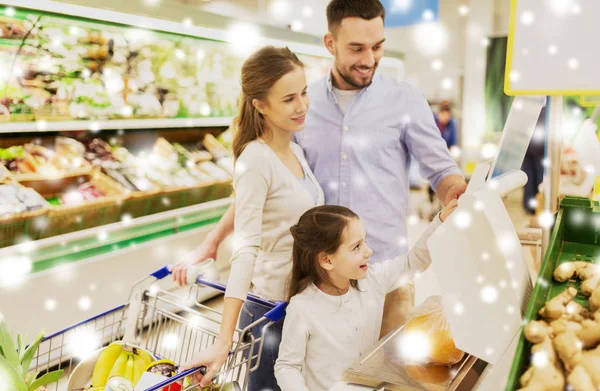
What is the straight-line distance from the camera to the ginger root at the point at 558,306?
3.31 feet

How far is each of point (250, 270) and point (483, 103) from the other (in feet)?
27.9

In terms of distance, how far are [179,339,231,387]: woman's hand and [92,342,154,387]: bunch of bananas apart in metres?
0.24

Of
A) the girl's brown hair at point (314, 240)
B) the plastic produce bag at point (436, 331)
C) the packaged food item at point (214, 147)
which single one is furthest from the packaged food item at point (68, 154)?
the plastic produce bag at point (436, 331)

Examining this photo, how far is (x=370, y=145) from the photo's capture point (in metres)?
1.97

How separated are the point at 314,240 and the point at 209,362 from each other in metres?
0.44

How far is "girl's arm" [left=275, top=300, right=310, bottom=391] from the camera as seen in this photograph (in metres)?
1.48

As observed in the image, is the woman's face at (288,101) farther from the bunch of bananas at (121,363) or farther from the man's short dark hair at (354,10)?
the bunch of bananas at (121,363)

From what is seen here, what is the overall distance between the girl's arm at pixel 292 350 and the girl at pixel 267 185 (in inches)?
6.0

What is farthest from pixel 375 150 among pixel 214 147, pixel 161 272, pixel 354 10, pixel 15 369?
pixel 214 147

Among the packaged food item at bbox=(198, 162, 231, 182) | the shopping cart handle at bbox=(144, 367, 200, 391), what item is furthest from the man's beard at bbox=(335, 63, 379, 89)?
the packaged food item at bbox=(198, 162, 231, 182)

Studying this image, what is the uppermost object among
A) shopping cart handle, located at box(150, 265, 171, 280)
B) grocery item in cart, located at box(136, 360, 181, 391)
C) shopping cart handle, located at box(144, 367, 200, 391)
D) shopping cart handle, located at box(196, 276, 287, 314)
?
shopping cart handle, located at box(150, 265, 171, 280)

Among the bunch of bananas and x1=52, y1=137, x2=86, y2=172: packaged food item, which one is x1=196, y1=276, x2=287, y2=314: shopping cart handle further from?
x1=52, y1=137, x2=86, y2=172: packaged food item

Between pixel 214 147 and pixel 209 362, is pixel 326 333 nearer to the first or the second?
pixel 209 362

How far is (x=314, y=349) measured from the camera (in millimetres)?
1575
